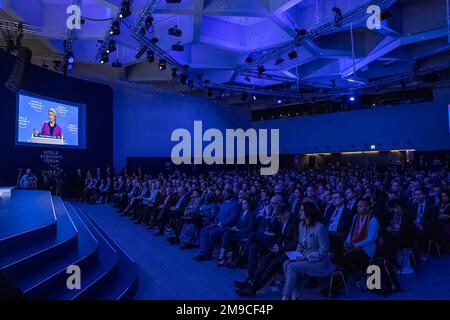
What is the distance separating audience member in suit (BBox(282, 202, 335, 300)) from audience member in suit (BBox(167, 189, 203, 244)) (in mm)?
3145

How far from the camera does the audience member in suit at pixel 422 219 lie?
5.06 metres

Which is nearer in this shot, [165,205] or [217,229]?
[217,229]

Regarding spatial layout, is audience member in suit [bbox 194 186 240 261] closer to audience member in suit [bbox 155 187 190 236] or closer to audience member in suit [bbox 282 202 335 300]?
audience member in suit [bbox 155 187 190 236]

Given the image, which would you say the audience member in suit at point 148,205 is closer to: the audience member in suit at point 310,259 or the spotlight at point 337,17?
the audience member in suit at point 310,259

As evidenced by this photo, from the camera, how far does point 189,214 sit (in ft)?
21.6

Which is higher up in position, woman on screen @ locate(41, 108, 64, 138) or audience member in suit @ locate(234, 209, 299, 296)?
woman on screen @ locate(41, 108, 64, 138)

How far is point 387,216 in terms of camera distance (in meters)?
5.10

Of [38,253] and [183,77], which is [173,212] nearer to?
[38,253]

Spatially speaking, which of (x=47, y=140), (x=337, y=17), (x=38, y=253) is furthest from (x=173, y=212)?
(x=47, y=140)

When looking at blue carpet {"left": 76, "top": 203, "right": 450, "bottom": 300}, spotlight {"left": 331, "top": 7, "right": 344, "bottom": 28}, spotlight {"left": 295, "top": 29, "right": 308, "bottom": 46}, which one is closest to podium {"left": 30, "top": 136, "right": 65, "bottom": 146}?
blue carpet {"left": 76, "top": 203, "right": 450, "bottom": 300}

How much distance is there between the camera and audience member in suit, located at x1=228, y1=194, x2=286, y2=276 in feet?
13.5

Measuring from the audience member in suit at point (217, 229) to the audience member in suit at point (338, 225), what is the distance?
4.97ft

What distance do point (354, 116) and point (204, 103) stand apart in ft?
27.4

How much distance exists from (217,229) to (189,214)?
137 centimetres
